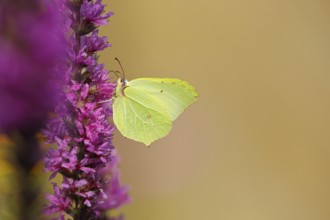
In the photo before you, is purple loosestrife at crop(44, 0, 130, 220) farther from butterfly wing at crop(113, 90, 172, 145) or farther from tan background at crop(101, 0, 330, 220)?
tan background at crop(101, 0, 330, 220)

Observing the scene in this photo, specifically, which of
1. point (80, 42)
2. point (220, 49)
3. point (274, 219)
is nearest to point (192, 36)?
point (220, 49)

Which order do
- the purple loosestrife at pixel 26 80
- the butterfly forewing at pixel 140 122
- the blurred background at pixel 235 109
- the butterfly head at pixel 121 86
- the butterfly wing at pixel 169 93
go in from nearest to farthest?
1. the purple loosestrife at pixel 26 80
2. the butterfly head at pixel 121 86
3. the butterfly forewing at pixel 140 122
4. the butterfly wing at pixel 169 93
5. the blurred background at pixel 235 109

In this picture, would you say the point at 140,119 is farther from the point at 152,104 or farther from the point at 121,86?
the point at 121,86

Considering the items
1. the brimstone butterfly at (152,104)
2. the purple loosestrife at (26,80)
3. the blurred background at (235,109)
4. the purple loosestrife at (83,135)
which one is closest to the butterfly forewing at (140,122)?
the brimstone butterfly at (152,104)

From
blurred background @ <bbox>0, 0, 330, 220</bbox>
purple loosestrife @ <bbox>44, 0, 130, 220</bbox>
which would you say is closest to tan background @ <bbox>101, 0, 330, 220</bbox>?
blurred background @ <bbox>0, 0, 330, 220</bbox>

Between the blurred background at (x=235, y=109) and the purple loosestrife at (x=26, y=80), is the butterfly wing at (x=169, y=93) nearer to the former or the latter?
the blurred background at (x=235, y=109)

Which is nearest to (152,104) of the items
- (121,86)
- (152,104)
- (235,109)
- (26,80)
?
(152,104)
